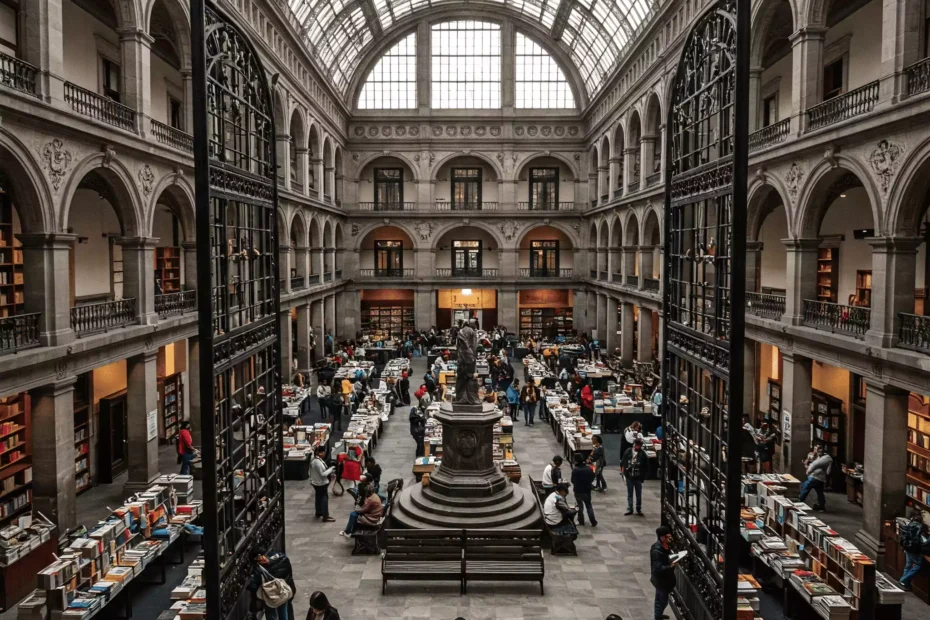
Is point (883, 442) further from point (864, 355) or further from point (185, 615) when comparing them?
point (185, 615)

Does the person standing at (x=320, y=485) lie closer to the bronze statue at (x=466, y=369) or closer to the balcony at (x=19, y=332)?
the bronze statue at (x=466, y=369)

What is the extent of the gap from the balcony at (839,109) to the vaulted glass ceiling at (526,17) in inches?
558

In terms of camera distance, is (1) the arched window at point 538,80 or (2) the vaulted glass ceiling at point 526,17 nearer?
(2) the vaulted glass ceiling at point 526,17

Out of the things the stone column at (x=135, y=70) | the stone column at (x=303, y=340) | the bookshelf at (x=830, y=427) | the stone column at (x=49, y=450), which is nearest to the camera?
the stone column at (x=49, y=450)

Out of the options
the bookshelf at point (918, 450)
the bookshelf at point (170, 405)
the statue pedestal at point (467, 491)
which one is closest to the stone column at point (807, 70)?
the bookshelf at point (918, 450)

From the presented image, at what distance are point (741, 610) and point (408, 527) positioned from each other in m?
6.04

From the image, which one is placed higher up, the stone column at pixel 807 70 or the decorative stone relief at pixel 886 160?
the stone column at pixel 807 70

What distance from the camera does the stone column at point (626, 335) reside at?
32.6 metres

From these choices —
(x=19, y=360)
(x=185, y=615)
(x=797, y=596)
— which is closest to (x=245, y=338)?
(x=185, y=615)

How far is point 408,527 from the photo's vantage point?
12.9 metres

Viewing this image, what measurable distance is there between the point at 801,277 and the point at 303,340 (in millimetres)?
22039

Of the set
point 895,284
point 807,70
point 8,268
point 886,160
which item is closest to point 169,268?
point 8,268

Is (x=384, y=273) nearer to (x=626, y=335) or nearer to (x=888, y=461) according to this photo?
(x=626, y=335)

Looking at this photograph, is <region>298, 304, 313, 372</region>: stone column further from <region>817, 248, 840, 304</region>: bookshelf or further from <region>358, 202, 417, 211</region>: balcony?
<region>817, 248, 840, 304</region>: bookshelf
